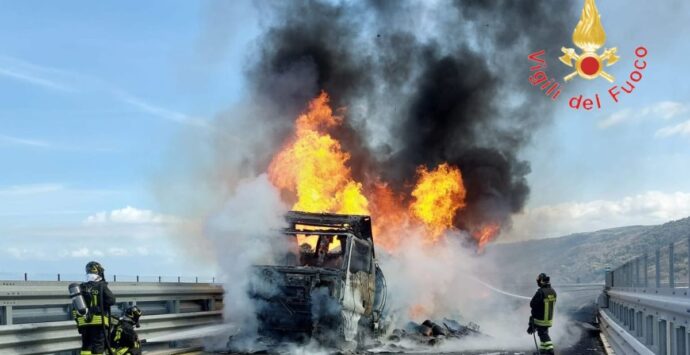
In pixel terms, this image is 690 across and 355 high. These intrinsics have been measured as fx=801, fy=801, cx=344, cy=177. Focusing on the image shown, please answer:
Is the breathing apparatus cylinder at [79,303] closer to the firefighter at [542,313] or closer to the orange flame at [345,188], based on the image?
the firefighter at [542,313]

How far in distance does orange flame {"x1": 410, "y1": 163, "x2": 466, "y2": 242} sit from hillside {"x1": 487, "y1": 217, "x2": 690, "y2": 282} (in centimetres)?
4058

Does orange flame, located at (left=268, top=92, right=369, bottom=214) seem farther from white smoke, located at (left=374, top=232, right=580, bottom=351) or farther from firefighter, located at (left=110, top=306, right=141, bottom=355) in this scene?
firefighter, located at (left=110, top=306, right=141, bottom=355)

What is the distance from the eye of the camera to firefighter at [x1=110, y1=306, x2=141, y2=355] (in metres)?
11.2

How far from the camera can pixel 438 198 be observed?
Result: 3027 centimetres

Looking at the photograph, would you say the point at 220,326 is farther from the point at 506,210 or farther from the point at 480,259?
the point at 506,210

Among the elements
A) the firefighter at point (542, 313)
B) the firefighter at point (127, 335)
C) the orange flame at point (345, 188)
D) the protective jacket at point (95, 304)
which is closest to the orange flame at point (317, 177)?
the orange flame at point (345, 188)

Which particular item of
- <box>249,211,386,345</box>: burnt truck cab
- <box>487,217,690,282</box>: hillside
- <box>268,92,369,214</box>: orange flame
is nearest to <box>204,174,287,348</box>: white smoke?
<box>249,211,386,345</box>: burnt truck cab

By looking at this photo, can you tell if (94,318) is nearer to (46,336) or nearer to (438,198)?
(46,336)

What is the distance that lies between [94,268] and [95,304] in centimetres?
60

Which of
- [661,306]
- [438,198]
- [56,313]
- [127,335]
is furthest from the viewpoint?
[438,198]

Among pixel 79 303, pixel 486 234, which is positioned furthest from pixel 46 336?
pixel 486 234

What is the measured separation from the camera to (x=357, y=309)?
666 inches

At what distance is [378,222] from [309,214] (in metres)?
10.1

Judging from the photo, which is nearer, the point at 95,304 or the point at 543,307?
the point at 95,304
